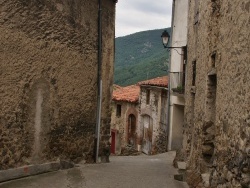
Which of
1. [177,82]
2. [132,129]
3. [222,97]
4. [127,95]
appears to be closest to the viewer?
[222,97]

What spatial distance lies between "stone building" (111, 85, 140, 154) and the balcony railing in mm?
6175

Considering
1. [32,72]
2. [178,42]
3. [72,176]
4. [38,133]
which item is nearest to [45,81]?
[32,72]

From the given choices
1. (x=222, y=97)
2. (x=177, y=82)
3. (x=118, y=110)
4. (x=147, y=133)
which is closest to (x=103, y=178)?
(x=222, y=97)

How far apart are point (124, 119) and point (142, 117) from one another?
7.17ft

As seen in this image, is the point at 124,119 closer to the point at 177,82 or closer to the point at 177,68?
the point at 177,68

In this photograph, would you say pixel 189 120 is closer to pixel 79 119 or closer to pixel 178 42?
pixel 79 119

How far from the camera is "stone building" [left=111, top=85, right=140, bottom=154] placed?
2177 centimetres

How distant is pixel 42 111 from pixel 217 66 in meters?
3.96

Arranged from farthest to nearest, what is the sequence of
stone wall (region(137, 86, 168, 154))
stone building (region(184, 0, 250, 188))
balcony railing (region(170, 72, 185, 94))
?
stone wall (region(137, 86, 168, 154)) → balcony railing (region(170, 72, 185, 94)) → stone building (region(184, 0, 250, 188))

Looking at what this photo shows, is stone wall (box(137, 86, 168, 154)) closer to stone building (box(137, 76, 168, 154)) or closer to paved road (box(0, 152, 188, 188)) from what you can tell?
stone building (box(137, 76, 168, 154))

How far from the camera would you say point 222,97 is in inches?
226

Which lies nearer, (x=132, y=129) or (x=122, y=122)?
(x=132, y=129)

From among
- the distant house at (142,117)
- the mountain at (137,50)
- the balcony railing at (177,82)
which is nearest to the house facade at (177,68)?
the balcony railing at (177,82)

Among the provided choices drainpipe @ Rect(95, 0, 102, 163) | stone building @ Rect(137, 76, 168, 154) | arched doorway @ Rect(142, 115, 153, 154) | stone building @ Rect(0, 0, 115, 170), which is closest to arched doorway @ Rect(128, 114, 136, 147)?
stone building @ Rect(137, 76, 168, 154)
